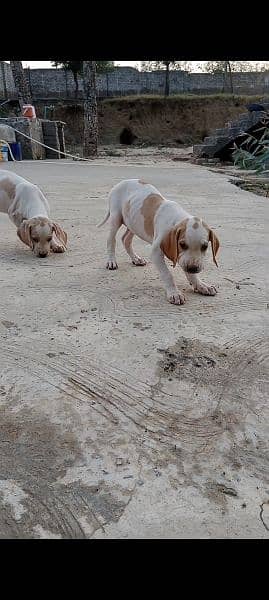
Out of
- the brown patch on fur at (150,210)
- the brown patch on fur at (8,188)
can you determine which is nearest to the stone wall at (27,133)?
the brown patch on fur at (8,188)

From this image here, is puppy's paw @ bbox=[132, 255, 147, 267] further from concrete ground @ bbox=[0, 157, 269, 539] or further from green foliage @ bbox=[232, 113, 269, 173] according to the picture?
green foliage @ bbox=[232, 113, 269, 173]

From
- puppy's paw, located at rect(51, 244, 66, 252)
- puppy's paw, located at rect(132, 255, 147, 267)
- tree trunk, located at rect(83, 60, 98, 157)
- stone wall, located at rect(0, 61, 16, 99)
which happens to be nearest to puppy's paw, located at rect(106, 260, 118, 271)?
puppy's paw, located at rect(132, 255, 147, 267)

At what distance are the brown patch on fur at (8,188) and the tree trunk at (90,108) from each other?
15196mm

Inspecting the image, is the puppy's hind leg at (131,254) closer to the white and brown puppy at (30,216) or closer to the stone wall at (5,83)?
the white and brown puppy at (30,216)

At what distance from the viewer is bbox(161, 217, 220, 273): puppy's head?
3250mm

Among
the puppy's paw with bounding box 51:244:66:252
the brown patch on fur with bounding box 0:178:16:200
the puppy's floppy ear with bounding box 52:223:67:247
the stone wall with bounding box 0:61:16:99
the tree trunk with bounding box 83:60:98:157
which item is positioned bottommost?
the puppy's paw with bounding box 51:244:66:252

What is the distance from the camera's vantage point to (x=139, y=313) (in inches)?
133

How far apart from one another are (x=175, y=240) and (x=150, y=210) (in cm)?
66

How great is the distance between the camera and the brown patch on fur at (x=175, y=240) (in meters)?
3.29

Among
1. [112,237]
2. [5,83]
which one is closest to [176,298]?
[112,237]

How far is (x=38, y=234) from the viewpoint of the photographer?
4621 millimetres

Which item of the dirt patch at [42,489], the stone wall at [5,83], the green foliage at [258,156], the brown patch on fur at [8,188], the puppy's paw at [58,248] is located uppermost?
the stone wall at [5,83]

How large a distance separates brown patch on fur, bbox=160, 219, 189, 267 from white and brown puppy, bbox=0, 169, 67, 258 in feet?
5.49

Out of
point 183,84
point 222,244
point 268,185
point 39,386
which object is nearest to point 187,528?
point 39,386
